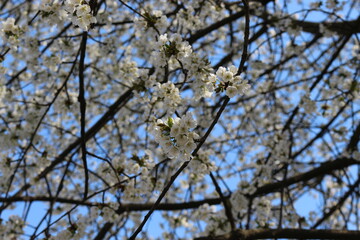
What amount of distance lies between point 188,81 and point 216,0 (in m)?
2.03

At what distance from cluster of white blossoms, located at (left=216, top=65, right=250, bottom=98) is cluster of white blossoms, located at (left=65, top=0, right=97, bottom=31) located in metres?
0.88

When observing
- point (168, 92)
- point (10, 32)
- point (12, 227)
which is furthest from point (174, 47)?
point (12, 227)

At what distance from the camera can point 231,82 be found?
6.97 ft

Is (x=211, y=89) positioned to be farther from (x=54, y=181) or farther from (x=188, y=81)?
(x=54, y=181)

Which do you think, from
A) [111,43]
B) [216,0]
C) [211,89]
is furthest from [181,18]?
[211,89]

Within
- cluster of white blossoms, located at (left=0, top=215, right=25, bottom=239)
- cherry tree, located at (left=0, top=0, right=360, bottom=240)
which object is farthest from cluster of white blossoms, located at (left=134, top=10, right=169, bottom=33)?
cluster of white blossoms, located at (left=0, top=215, right=25, bottom=239)

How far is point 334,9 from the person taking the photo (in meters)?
4.71

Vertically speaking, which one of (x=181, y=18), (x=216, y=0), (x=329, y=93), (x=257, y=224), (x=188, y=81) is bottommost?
(x=257, y=224)

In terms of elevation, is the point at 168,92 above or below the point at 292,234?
above

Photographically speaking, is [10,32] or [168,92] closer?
[168,92]

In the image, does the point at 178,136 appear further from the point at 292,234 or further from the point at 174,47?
the point at 292,234

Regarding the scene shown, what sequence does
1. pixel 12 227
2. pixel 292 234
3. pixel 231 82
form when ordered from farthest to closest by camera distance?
pixel 12 227
pixel 292 234
pixel 231 82

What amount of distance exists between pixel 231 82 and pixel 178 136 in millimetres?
500

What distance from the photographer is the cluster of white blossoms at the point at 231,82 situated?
2.10 meters
